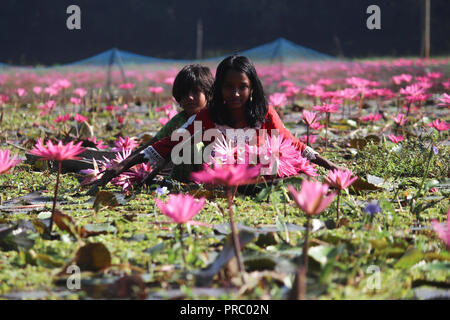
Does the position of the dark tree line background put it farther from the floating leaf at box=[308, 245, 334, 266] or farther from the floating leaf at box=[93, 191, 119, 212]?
the floating leaf at box=[308, 245, 334, 266]

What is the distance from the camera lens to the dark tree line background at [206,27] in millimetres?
22688

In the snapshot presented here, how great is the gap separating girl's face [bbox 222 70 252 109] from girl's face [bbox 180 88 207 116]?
1.43ft

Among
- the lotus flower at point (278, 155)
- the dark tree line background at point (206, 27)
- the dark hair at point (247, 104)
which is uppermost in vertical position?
the dark tree line background at point (206, 27)

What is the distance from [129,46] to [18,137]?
21.5 meters

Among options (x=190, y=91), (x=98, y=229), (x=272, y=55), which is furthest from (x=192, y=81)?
(x=272, y=55)

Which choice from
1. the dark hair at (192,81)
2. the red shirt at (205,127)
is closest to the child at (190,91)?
the dark hair at (192,81)

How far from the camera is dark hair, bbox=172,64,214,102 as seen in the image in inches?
95.1

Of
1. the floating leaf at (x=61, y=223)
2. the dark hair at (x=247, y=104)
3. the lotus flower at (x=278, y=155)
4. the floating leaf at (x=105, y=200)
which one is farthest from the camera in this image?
the dark hair at (x=247, y=104)

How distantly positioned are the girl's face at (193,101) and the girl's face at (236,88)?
17.2 inches

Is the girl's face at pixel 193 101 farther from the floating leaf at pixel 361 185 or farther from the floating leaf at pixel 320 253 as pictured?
the floating leaf at pixel 320 253

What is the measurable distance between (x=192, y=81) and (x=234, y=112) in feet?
1.28

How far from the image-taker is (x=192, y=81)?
242cm
